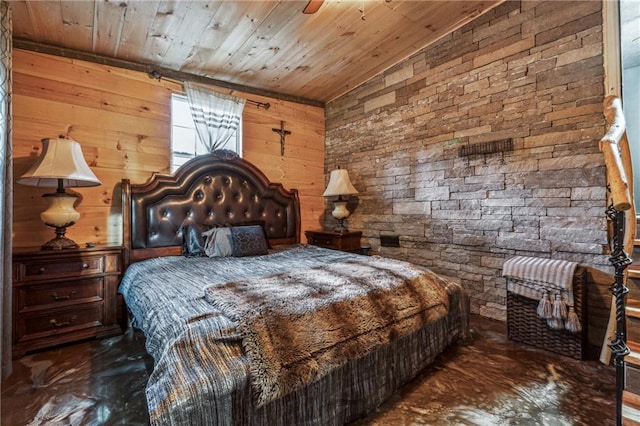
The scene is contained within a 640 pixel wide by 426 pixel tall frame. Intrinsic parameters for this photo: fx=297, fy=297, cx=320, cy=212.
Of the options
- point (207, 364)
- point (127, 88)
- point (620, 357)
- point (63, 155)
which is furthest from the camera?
point (127, 88)

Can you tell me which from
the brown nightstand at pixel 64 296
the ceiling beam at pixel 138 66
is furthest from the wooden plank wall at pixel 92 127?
the brown nightstand at pixel 64 296

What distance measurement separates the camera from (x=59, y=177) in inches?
90.8

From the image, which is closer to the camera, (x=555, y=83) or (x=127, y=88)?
(x=555, y=83)

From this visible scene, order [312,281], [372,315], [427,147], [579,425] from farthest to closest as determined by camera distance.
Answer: [427,147]
[312,281]
[372,315]
[579,425]

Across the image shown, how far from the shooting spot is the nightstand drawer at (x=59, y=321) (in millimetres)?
2227

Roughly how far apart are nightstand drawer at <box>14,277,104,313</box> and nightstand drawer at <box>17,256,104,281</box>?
0.07m

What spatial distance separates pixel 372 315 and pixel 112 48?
3291mm

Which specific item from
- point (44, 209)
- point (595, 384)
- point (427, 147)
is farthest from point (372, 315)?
point (44, 209)

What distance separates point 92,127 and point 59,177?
0.81 m

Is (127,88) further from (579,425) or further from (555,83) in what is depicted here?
(579,425)

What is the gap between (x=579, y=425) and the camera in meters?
1.47

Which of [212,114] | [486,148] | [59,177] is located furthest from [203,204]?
[486,148]

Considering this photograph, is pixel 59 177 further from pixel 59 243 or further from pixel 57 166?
pixel 59 243

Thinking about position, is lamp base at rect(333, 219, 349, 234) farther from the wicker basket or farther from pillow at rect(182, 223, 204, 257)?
the wicker basket
